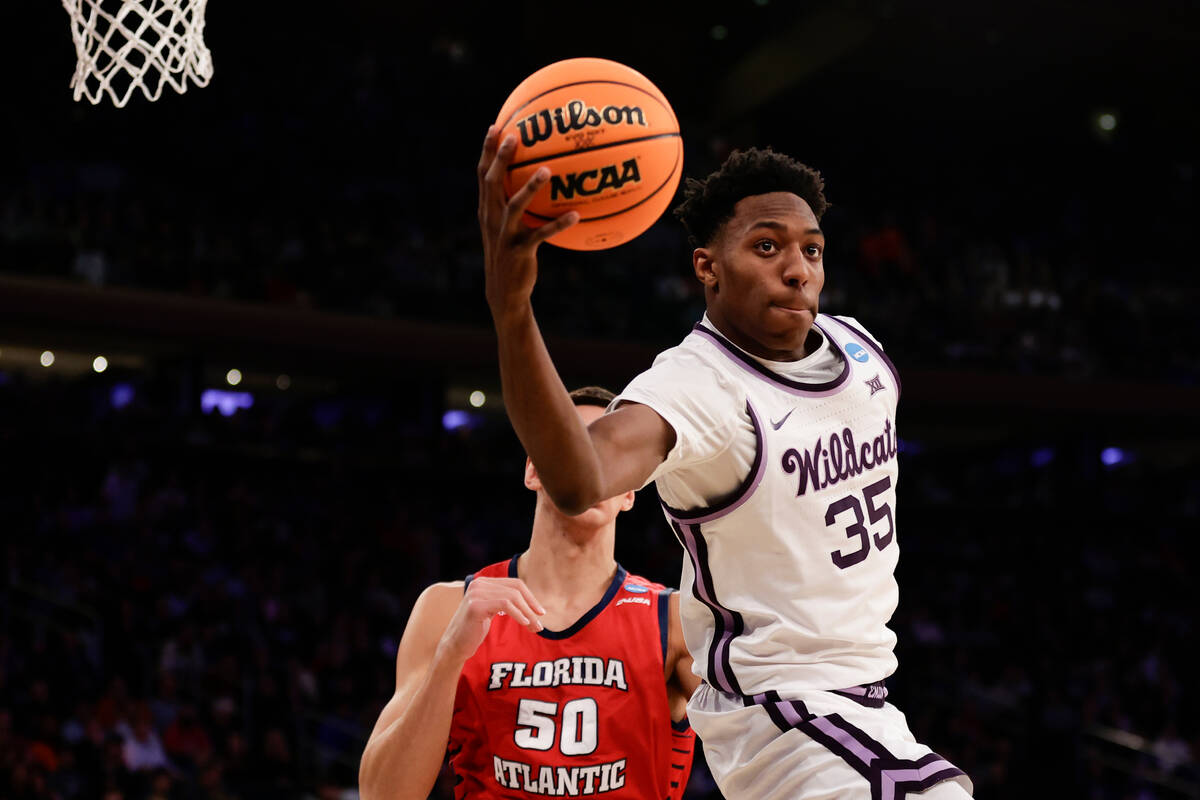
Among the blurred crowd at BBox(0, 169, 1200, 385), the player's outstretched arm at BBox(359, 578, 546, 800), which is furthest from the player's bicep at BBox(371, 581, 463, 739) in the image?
the blurred crowd at BBox(0, 169, 1200, 385)

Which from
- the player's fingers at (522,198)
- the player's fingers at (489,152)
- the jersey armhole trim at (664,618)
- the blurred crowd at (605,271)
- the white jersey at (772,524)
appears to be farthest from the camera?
the blurred crowd at (605,271)

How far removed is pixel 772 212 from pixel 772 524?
0.69m

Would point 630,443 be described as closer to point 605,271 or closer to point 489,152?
point 489,152

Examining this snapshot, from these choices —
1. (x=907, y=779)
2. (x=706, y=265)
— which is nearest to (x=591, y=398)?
(x=706, y=265)

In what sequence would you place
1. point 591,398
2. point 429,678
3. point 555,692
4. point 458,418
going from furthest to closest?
point 458,418, point 591,398, point 555,692, point 429,678

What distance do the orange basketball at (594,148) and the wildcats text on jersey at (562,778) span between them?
5.10 ft

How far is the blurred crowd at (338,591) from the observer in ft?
32.2

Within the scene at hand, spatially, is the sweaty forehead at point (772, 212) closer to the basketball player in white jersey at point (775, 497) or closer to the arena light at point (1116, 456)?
the basketball player in white jersey at point (775, 497)

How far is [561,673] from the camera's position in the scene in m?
3.53

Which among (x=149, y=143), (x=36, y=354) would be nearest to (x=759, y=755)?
(x=149, y=143)

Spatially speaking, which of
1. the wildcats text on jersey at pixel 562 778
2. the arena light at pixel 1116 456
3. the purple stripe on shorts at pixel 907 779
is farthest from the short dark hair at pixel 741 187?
the arena light at pixel 1116 456

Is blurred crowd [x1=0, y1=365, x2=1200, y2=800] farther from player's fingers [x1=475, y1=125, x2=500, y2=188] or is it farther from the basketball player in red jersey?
player's fingers [x1=475, y1=125, x2=500, y2=188]

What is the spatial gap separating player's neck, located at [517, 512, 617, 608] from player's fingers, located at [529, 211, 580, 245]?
1686 millimetres

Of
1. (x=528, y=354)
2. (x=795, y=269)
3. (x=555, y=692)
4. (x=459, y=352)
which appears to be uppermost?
(x=459, y=352)
